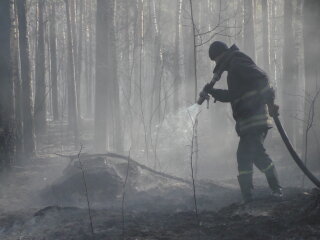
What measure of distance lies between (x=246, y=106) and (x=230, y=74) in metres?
0.46

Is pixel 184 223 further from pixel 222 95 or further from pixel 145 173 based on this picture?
pixel 145 173

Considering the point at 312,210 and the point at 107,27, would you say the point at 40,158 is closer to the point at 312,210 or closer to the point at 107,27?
the point at 107,27

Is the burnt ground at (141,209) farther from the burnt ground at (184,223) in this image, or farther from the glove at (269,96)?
the glove at (269,96)

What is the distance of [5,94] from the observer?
8.55 m

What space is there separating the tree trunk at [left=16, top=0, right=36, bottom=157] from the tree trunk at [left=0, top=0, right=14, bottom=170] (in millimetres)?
2725

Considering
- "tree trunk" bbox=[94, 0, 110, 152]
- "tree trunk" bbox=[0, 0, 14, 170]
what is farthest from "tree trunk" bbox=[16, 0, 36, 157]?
Answer: "tree trunk" bbox=[0, 0, 14, 170]

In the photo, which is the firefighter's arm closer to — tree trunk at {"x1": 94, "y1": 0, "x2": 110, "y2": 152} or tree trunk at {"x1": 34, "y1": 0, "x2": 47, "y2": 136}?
tree trunk at {"x1": 94, "y1": 0, "x2": 110, "y2": 152}

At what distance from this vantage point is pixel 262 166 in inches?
211

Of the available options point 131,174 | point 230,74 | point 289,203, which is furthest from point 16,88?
point 289,203

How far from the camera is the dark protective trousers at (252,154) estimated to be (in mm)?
5340

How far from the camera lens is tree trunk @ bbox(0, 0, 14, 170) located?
840 centimetres

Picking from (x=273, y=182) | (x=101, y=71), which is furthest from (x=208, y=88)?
(x=101, y=71)

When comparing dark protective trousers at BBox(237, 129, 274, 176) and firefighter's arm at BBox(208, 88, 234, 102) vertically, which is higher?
firefighter's arm at BBox(208, 88, 234, 102)

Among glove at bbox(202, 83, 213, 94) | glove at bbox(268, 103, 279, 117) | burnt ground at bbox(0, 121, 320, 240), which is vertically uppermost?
glove at bbox(202, 83, 213, 94)
